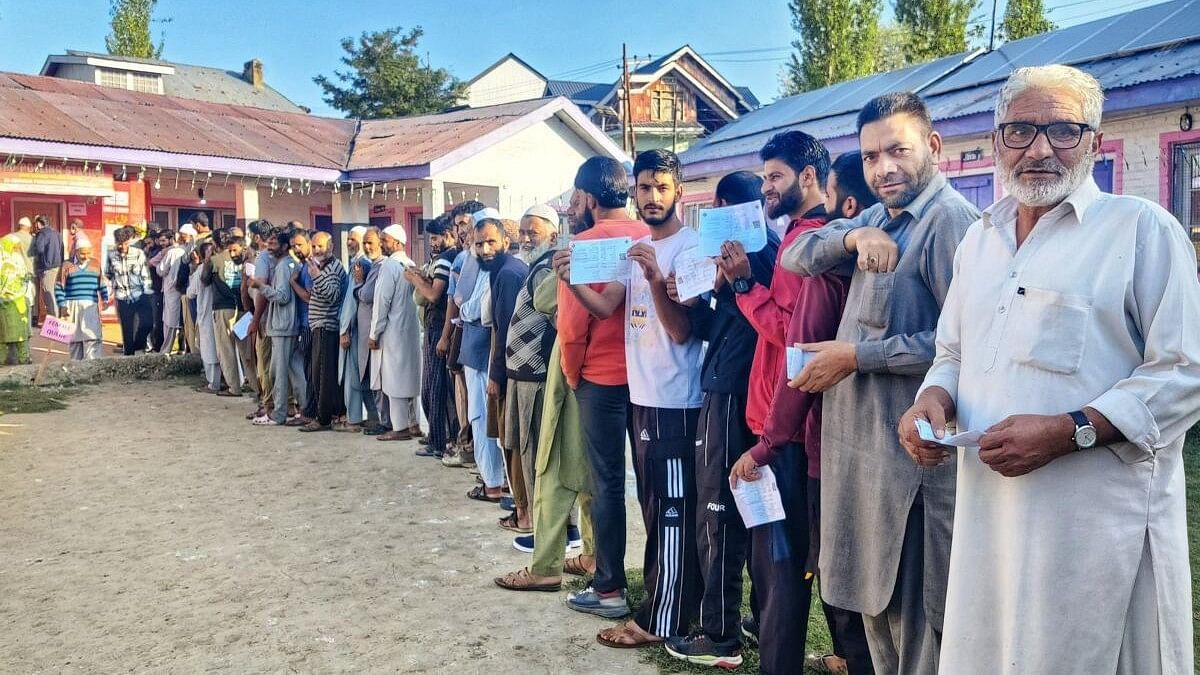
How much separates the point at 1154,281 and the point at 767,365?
1454mm

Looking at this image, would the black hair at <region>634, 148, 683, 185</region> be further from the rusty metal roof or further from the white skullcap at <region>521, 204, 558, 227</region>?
the rusty metal roof

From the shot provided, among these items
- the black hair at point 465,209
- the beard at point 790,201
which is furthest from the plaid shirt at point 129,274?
the beard at point 790,201

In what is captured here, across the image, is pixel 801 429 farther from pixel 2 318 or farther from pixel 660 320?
pixel 2 318

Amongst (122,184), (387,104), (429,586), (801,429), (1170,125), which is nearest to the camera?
(801,429)

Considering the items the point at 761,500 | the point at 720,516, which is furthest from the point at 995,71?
the point at 761,500

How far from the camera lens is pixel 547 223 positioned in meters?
5.73

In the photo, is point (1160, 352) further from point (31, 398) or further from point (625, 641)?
point (31, 398)

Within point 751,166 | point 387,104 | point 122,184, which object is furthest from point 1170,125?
point 387,104

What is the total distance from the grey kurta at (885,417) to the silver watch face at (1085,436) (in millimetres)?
619

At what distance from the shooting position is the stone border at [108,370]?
37.6ft

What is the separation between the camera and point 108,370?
1177cm

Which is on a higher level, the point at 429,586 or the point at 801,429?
the point at 801,429

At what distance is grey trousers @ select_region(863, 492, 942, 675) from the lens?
2537 millimetres

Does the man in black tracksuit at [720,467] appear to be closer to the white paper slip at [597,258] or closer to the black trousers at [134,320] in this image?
the white paper slip at [597,258]
